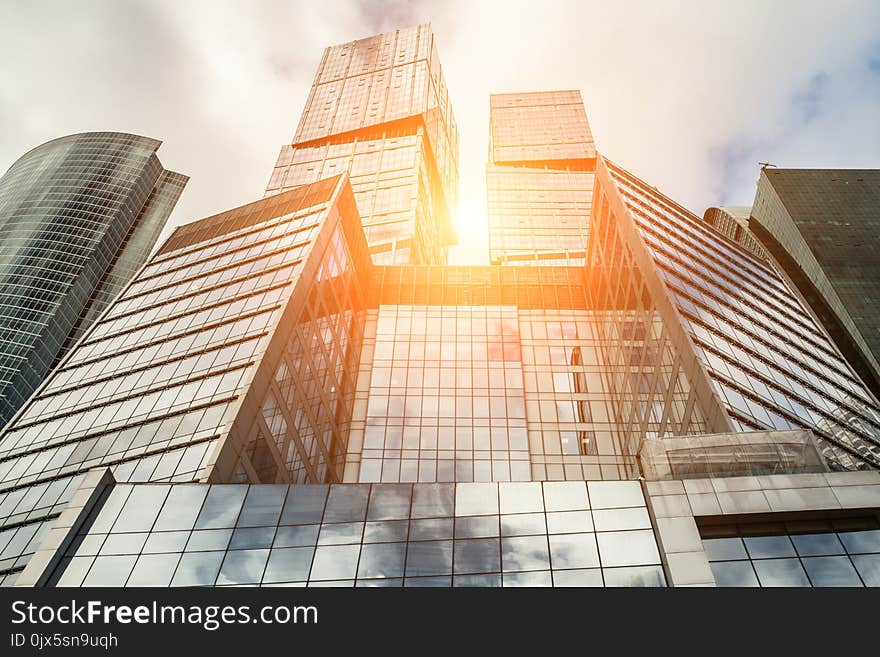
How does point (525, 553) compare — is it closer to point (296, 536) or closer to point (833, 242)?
point (296, 536)

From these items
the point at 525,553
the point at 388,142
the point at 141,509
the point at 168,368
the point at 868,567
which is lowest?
the point at 868,567

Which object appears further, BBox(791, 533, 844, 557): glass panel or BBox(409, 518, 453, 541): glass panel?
BBox(409, 518, 453, 541): glass panel

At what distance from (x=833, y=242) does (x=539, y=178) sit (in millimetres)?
61980

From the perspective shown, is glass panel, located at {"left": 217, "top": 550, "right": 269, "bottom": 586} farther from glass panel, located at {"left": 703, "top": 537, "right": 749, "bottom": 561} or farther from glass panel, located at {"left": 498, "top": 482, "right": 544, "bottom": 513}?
glass panel, located at {"left": 703, "top": 537, "right": 749, "bottom": 561}

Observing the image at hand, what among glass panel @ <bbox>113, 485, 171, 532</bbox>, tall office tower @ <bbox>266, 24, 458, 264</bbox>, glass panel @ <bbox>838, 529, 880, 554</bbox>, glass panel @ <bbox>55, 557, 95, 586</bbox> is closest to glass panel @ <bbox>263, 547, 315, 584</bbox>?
glass panel @ <bbox>113, 485, 171, 532</bbox>

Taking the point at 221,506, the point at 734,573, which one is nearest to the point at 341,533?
the point at 221,506

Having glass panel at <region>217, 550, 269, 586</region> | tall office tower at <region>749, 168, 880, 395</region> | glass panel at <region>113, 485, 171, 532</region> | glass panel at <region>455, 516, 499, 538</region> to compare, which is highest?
tall office tower at <region>749, 168, 880, 395</region>

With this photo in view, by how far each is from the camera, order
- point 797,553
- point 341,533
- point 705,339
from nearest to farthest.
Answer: point 797,553
point 341,533
point 705,339

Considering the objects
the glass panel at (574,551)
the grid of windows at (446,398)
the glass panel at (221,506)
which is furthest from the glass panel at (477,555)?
the grid of windows at (446,398)

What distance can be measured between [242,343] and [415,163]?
96.2 m

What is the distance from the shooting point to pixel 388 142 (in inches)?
5881

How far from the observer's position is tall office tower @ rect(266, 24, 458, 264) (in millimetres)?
126000

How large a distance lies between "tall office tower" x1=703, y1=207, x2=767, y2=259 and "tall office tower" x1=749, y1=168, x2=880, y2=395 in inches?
79.9
